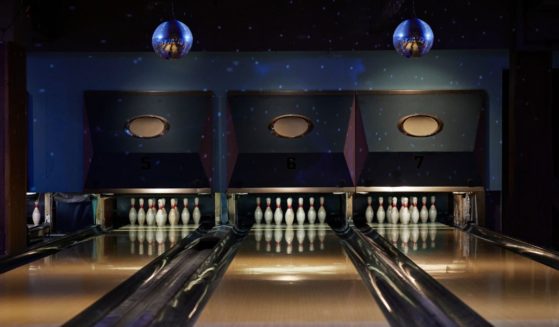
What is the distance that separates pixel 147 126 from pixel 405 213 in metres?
1.90

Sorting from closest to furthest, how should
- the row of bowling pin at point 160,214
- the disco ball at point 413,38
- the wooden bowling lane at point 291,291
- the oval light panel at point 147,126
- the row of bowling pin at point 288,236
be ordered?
the wooden bowling lane at point 291,291 < the disco ball at point 413,38 < the row of bowling pin at point 288,236 < the oval light panel at point 147,126 < the row of bowling pin at point 160,214

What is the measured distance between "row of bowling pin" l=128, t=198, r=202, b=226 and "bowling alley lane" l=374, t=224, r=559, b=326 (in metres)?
1.36

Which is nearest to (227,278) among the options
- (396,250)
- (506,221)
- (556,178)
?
(396,250)

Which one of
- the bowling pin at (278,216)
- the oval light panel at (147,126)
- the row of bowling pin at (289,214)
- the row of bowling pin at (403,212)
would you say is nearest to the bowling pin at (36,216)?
the oval light panel at (147,126)

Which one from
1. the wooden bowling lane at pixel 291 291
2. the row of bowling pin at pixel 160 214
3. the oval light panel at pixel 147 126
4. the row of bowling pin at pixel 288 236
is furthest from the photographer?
the row of bowling pin at pixel 160 214

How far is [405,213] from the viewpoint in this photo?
4.39 metres

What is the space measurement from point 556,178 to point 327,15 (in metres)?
2.07

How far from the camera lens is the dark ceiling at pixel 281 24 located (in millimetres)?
4273

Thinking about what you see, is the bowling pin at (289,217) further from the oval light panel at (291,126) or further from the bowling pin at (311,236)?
the oval light panel at (291,126)

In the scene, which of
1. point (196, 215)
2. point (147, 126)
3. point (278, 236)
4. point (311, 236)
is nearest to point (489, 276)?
point (311, 236)

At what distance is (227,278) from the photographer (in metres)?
2.49

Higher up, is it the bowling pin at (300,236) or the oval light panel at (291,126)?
the oval light panel at (291,126)

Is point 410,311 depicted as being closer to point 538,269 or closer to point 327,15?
point 538,269

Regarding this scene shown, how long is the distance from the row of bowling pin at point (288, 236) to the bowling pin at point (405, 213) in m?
0.61
